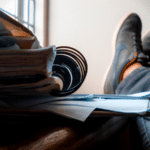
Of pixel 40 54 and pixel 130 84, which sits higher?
pixel 40 54

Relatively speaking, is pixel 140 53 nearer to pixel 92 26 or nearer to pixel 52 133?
pixel 52 133

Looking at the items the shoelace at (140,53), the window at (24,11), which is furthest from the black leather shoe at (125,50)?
the window at (24,11)

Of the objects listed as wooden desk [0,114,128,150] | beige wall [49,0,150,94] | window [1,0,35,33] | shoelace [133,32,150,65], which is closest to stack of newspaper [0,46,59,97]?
wooden desk [0,114,128,150]

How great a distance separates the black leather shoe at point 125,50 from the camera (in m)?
0.50

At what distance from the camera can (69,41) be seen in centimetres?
A: 172

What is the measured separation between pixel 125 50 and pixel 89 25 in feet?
3.77

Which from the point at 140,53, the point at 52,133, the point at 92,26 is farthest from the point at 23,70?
the point at 92,26

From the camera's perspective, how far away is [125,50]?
1.93 feet

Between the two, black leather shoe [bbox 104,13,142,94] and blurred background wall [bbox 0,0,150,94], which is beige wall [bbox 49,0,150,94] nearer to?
blurred background wall [bbox 0,0,150,94]

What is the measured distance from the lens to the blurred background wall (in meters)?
1.57

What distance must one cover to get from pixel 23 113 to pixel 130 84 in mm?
325

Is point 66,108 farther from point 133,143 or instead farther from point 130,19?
point 130,19

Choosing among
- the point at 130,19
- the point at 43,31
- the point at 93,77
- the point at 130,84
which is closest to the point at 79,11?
the point at 43,31

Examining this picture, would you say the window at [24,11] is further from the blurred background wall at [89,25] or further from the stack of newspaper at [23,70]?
the stack of newspaper at [23,70]
